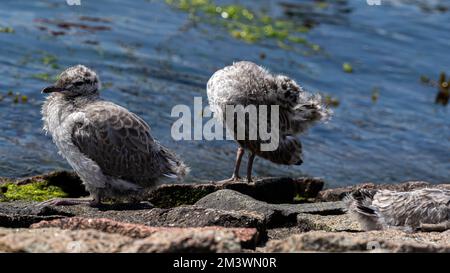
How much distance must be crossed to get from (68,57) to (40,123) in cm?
314

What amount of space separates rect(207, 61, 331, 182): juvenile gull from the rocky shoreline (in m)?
0.54

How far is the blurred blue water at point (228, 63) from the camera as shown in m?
13.0

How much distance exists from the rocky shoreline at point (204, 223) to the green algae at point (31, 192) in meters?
0.01

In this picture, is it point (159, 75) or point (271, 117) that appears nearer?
point (271, 117)

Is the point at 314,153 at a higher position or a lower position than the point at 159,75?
lower

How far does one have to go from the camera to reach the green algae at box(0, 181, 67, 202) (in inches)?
360

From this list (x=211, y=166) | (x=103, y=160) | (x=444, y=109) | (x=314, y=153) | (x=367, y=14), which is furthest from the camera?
(x=367, y=14)

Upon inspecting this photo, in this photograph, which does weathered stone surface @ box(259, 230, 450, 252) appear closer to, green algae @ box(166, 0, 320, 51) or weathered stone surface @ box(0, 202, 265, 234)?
weathered stone surface @ box(0, 202, 265, 234)

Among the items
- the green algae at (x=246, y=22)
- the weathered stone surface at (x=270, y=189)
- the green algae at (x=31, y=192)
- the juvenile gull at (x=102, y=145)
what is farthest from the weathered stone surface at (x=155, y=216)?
the green algae at (x=246, y=22)

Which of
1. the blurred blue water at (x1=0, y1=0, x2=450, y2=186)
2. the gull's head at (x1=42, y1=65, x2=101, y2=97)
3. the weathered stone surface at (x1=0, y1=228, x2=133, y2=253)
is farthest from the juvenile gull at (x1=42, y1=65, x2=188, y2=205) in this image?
the weathered stone surface at (x1=0, y1=228, x2=133, y2=253)

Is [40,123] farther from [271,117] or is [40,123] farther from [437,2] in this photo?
[437,2]

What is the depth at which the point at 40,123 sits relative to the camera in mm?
12773
